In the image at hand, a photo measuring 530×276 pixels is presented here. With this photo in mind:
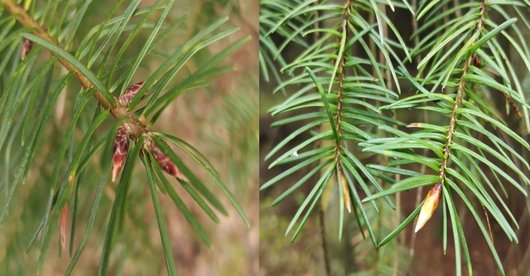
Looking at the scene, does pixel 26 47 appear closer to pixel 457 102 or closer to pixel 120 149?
pixel 120 149

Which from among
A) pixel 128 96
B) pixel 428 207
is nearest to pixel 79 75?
pixel 128 96

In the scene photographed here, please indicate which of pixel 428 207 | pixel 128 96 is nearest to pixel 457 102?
pixel 428 207

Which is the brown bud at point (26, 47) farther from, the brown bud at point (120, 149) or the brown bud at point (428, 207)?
the brown bud at point (428, 207)

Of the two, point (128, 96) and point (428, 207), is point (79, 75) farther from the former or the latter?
point (428, 207)

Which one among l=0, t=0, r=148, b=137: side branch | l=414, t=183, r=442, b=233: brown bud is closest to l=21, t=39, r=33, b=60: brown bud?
l=0, t=0, r=148, b=137: side branch

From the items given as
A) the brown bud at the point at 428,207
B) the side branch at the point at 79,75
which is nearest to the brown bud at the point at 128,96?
the side branch at the point at 79,75

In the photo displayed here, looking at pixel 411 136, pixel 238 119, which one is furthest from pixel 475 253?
pixel 238 119

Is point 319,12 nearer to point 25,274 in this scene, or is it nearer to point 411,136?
point 411,136

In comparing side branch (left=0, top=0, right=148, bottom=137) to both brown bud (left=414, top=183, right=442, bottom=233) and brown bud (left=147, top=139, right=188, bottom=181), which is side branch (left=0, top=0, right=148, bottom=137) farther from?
brown bud (left=414, top=183, right=442, bottom=233)

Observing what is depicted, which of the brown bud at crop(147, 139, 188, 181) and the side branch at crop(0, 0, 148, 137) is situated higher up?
the side branch at crop(0, 0, 148, 137)

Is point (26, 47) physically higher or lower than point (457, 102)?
higher

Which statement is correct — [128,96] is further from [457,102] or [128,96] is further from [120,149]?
[457,102]

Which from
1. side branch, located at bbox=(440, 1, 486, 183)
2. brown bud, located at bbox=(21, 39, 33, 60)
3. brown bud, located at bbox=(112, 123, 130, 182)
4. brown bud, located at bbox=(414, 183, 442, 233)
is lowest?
brown bud, located at bbox=(414, 183, 442, 233)
